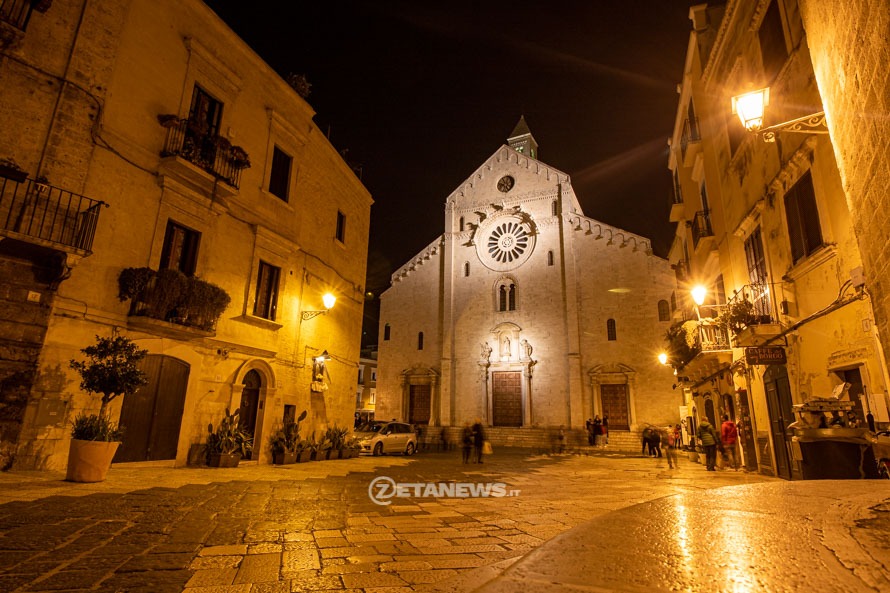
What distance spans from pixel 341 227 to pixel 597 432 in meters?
16.3

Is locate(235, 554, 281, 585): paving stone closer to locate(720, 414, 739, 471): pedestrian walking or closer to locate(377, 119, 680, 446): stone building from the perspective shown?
locate(720, 414, 739, 471): pedestrian walking

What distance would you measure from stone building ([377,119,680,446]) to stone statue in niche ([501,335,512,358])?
90 millimetres

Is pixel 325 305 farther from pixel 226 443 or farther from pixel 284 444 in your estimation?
pixel 226 443

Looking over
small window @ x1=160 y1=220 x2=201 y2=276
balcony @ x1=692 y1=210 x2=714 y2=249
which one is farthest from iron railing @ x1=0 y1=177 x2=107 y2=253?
balcony @ x1=692 y1=210 x2=714 y2=249

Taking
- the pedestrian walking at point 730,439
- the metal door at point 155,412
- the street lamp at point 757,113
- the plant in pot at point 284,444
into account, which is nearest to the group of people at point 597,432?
the pedestrian walking at point 730,439

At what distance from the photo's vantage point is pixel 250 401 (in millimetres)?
11891

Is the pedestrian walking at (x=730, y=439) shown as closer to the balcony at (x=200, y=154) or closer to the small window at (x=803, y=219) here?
the small window at (x=803, y=219)

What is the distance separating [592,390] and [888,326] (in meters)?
22.9

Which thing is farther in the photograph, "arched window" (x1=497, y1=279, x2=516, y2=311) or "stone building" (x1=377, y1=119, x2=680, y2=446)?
"arched window" (x1=497, y1=279, x2=516, y2=311)

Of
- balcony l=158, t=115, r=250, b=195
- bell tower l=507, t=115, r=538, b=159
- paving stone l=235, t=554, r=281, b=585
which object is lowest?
paving stone l=235, t=554, r=281, b=585

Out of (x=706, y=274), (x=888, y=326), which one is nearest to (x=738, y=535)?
(x=888, y=326)

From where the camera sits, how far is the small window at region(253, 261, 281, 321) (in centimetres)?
1232

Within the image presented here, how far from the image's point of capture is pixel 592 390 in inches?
1001

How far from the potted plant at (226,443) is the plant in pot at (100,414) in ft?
9.65
